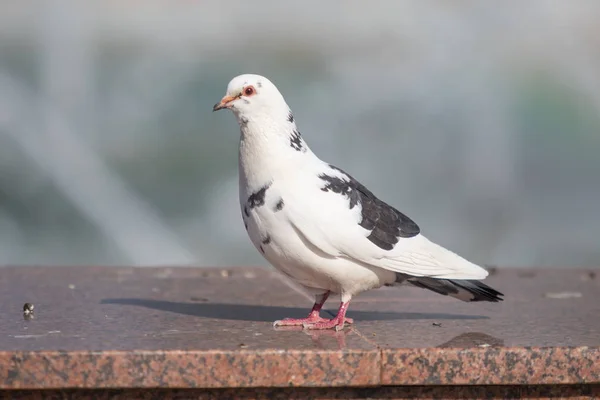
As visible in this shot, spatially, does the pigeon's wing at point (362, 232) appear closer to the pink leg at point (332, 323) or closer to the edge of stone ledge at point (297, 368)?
the pink leg at point (332, 323)

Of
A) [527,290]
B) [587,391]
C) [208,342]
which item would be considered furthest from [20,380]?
[527,290]

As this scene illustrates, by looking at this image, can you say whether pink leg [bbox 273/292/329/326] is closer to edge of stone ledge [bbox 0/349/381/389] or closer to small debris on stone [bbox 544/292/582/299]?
edge of stone ledge [bbox 0/349/381/389]

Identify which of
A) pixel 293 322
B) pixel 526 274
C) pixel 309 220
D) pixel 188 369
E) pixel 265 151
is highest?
pixel 526 274

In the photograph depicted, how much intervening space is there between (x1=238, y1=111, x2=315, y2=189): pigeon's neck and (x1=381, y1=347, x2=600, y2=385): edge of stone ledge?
1092 millimetres

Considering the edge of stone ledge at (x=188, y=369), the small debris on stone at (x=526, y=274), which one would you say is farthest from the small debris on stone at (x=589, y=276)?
the edge of stone ledge at (x=188, y=369)

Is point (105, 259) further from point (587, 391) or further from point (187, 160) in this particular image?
point (587, 391)

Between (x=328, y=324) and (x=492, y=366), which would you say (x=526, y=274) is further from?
(x=492, y=366)

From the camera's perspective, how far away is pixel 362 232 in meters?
4.87

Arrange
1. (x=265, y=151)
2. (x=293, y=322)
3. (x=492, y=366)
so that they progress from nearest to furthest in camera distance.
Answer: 1. (x=492, y=366)
2. (x=265, y=151)
3. (x=293, y=322)

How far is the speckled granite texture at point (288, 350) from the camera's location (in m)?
4.03

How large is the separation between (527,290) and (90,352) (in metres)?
3.49

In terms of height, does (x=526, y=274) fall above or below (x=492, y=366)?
above

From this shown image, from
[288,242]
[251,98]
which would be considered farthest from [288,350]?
[251,98]

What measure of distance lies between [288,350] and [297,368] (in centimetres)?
8
